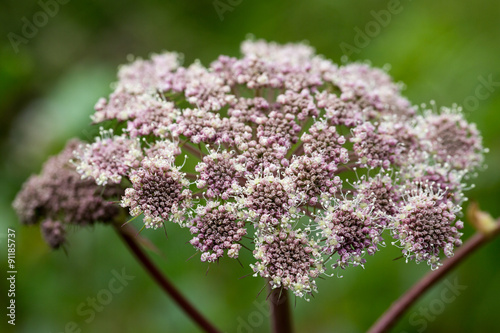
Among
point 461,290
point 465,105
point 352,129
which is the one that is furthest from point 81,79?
point 461,290

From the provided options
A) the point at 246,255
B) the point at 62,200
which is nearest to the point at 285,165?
the point at 62,200

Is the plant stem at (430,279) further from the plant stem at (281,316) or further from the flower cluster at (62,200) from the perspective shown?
the flower cluster at (62,200)

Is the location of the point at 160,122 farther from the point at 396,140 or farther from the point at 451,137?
the point at 451,137

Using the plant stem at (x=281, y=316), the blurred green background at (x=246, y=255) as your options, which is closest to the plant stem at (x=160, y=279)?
the plant stem at (x=281, y=316)

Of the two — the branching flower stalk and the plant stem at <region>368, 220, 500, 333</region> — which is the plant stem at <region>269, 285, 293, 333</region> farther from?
the plant stem at <region>368, 220, 500, 333</region>

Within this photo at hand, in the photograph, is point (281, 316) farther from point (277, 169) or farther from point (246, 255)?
point (246, 255)
